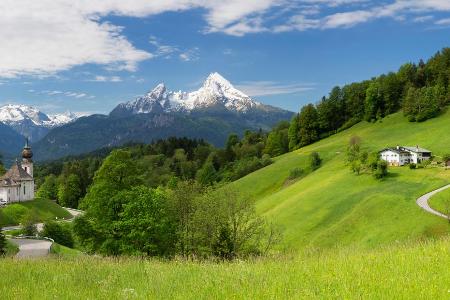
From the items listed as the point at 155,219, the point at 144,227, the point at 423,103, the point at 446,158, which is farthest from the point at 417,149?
the point at 144,227

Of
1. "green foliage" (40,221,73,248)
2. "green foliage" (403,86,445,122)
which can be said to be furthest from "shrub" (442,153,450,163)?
"green foliage" (40,221,73,248)

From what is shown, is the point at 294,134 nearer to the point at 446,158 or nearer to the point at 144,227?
the point at 446,158

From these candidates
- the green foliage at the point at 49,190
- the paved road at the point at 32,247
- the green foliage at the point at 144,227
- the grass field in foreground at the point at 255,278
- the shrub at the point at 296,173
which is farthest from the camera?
the green foliage at the point at 49,190

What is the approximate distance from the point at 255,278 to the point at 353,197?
74.8 m

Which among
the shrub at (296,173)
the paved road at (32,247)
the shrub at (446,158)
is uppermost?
the shrub at (446,158)

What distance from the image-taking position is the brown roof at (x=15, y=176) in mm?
108113

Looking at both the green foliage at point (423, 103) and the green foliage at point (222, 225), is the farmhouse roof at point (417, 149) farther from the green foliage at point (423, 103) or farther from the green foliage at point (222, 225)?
the green foliage at point (222, 225)

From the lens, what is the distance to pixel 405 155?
102875 millimetres

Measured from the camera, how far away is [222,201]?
173 feet

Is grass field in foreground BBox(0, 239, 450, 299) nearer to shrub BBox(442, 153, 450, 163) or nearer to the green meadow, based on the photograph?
the green meadow

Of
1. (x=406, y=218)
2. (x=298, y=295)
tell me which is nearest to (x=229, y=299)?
(x=298, y=295)

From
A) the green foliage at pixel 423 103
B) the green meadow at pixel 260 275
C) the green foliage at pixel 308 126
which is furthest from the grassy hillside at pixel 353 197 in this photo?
the green meadow at pixel 260 275

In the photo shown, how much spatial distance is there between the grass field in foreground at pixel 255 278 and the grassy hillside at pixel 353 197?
30.3 m

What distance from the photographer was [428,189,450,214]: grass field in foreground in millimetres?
64438
